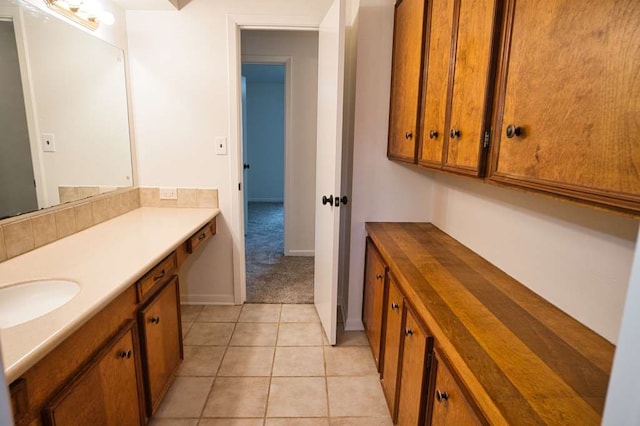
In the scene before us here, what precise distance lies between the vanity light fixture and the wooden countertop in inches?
83.5

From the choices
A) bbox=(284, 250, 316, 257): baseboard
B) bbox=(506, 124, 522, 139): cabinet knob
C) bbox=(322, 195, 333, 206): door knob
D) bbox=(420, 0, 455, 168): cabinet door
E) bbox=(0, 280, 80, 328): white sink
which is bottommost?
bbox=(284, 250, 316, 257): baseboard

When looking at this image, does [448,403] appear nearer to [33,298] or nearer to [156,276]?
[156,276]

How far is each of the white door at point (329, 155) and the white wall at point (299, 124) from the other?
4.07ft

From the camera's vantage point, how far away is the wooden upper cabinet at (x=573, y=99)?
634mm

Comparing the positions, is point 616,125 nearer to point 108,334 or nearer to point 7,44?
point 108,334

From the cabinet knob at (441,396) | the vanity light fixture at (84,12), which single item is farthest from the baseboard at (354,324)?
the vanity light fixture at (84,12)

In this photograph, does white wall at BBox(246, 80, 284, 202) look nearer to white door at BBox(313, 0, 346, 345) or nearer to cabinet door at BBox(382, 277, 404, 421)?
white door at BBox(313, 0, 346, 345)

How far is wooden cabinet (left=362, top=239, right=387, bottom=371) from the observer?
74.1 inches

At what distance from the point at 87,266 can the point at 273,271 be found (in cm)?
232

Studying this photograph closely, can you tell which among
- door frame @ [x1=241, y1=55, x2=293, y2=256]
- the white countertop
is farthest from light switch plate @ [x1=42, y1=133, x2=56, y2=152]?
door frame @ [x1=241, y1=55, x2=293, y2=256]

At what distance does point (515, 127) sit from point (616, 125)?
31cm

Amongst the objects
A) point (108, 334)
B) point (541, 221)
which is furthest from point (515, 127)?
point (108, 334)

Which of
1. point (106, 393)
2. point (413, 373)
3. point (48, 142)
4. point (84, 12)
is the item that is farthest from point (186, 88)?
point (413, 373)

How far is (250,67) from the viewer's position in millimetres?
5270
